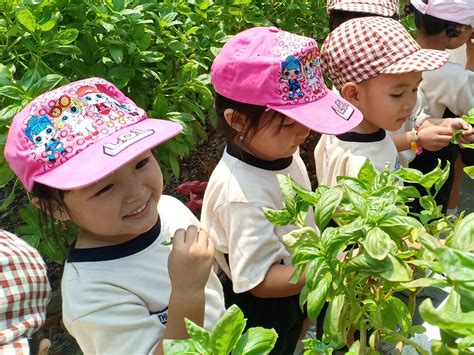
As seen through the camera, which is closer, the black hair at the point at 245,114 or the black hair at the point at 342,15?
the black hair at the point at 245,114

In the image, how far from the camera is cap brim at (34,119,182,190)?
43.6 inches

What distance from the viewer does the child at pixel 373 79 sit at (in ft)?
5.96

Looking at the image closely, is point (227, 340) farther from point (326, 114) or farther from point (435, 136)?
point (435, 136)

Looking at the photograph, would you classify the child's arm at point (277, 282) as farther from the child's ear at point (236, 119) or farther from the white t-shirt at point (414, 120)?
the white t-shirt at point (414, 120)

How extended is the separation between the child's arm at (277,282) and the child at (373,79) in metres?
0.48

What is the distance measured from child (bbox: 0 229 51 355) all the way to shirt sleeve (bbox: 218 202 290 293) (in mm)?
556

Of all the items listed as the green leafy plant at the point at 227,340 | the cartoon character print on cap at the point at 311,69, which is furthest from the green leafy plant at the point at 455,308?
the cartoon character print on cap at the point at 311,69

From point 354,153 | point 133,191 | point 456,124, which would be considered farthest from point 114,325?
point 456,124

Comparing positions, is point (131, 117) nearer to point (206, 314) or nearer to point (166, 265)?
point (166, 265)

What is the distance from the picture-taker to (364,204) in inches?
34.0

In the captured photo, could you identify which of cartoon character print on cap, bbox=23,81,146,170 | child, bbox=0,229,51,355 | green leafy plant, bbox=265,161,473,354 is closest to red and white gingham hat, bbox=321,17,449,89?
green leafy plant, bbox=265,161,473,354

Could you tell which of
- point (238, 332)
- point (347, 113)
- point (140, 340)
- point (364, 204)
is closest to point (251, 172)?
point (347, 113)

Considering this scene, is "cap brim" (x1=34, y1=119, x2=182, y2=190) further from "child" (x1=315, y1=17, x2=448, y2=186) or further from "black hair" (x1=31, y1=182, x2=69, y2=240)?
"child" (x1=315, y1=17, x2=448, y2=186)

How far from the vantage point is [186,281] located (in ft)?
3.94
